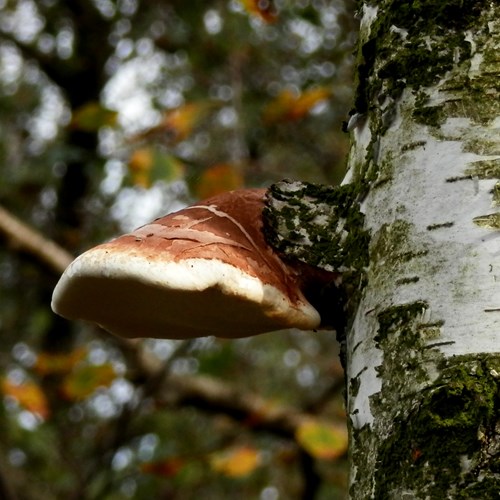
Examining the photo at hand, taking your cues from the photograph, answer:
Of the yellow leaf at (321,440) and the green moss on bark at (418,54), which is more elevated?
the green moss on bark at (418,54)

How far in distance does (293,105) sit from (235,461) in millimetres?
2355

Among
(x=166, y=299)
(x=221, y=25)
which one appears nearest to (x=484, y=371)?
(x=166, y=299)

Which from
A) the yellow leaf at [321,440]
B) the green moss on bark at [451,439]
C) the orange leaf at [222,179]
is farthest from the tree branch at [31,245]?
the green moss on bark at [451,439]

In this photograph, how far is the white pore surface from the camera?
1.45 meters

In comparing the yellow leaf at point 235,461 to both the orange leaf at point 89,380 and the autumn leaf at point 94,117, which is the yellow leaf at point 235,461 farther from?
the autumn leaf at point 94,117

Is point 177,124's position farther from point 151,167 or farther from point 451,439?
point 451,439

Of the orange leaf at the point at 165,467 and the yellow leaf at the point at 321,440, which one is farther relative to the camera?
the orange leaf at the point at 165,467

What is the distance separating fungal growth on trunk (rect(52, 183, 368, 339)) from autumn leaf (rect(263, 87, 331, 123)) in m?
3.69

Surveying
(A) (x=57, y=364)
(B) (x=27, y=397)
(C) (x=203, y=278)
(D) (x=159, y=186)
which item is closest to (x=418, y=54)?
(C) (x=203, y=278)

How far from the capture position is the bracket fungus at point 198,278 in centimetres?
146

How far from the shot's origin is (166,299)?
1567 millimetres

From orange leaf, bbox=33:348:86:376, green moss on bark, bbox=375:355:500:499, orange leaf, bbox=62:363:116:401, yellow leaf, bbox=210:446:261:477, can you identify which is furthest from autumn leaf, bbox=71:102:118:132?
green moss on bark, bbox=375:355:500:499

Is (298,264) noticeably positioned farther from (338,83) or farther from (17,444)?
(17,444)

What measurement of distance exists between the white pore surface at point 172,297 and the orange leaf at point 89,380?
3384mm
